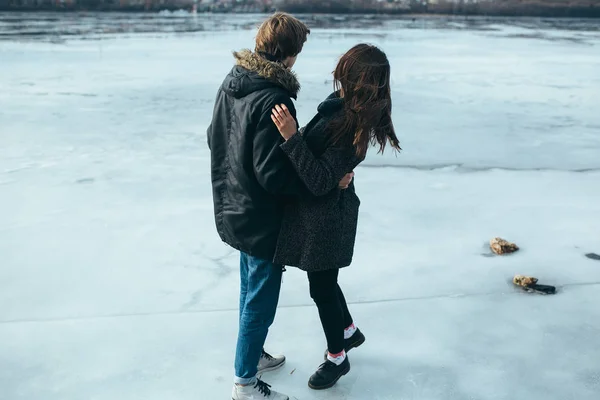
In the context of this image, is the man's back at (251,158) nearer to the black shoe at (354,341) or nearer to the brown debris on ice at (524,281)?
the black shoe at (354,341)

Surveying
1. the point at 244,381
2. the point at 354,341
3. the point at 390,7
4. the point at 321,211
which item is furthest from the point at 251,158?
the point at 390,7

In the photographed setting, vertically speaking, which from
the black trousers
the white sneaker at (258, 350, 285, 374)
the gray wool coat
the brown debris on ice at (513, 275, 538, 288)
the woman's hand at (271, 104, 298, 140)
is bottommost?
the white sneaker at (258, 350, 285, 374)

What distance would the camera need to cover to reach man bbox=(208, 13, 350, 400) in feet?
7.01

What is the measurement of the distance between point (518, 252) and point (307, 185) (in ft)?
6.34

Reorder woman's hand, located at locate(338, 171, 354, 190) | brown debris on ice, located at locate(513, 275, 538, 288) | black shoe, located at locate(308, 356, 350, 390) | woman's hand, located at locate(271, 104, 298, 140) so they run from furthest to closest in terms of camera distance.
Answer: brown debris on ice, located at locate(513, 275, 538, 288) → black shoe, located at locate(308, 356, 350, 390) → woman's hand, located at locate(338, 171, 354, 190) → woman's hand, located at locate(271, 104, 298, 140)

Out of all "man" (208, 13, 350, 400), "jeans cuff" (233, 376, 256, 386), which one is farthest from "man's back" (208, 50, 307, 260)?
"jeans cuff" (233, 376, 256, 386)

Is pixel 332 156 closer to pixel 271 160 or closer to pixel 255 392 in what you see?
pixel 271 160

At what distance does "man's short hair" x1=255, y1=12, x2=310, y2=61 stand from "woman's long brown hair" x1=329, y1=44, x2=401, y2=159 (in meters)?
0.16

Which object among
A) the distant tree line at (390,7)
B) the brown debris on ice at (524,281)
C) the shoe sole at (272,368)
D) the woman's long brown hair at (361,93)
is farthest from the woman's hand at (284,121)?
the distant tree line at (390,7)

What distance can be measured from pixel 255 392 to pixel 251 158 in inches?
32.2

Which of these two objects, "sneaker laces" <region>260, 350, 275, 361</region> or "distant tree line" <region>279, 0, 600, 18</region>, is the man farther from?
"distant tree line" <region>279, 0, 600, 18</region>

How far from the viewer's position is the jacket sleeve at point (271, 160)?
2137 mm

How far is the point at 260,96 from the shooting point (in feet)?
6.97

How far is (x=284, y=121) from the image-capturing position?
209cm
